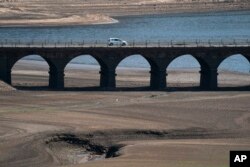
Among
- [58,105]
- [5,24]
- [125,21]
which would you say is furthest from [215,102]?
[125,21]

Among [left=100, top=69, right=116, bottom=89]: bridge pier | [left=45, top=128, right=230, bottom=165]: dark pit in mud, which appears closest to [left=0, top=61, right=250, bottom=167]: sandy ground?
[left=45, top=128, right=230, bottom=165]: dark pit in mud

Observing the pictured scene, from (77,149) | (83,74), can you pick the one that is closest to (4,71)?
(83,74)

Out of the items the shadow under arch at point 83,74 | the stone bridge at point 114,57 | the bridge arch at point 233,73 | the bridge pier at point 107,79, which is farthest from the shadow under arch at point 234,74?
the shadow under arch at point 83,74

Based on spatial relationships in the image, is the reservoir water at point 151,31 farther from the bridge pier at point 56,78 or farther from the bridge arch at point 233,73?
the bridge pier at point 56,78

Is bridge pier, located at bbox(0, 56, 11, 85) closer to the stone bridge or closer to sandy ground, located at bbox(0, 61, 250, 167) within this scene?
the stone bridge

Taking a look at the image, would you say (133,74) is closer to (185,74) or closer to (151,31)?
(185,74)

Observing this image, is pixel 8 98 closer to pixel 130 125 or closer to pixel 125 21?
pixel 130 125
